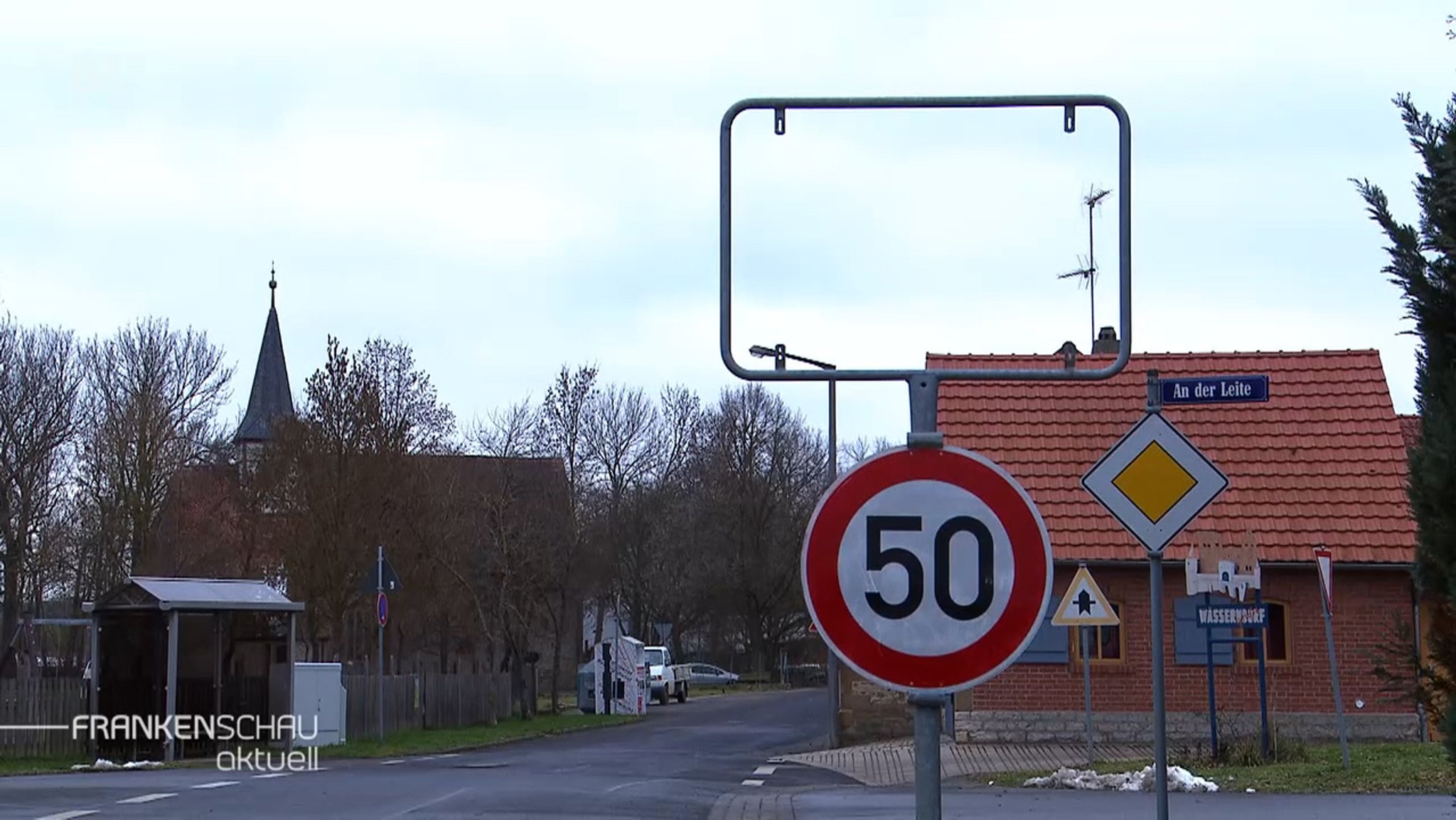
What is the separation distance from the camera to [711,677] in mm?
72562

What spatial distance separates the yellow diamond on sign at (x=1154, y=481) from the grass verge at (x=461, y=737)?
2004 cm

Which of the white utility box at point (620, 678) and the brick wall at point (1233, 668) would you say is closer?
the brick wall at point (1233, 668)

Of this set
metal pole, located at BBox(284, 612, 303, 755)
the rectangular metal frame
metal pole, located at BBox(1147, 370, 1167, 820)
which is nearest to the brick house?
metal pole, located at BBox(284, 612, 303, 755)

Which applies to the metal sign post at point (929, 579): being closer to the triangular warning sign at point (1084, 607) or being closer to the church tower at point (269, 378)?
the triangular warning sign at point (1084, 607)

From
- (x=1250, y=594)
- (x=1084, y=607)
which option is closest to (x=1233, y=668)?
(x=1250, y=594)

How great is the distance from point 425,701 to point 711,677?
38.4 meters

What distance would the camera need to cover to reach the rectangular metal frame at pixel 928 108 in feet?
16.0

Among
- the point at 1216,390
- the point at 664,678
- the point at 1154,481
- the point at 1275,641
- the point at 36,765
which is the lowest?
the point at 664,678

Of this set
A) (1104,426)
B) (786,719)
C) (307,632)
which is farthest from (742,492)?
(1104,426)

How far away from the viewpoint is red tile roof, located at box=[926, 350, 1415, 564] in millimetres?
26172

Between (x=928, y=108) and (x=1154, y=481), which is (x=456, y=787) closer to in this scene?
→ (x=1154, y=481)

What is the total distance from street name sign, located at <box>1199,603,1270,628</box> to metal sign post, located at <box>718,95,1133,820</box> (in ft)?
48.5

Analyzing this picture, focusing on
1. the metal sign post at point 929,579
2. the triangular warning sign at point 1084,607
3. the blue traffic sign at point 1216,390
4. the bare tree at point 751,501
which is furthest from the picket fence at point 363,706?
the bare tree at point 751,501

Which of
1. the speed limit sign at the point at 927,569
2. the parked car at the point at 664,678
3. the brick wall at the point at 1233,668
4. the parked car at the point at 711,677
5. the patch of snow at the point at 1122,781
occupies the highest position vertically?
the speed limit sign at the point at 927,569
